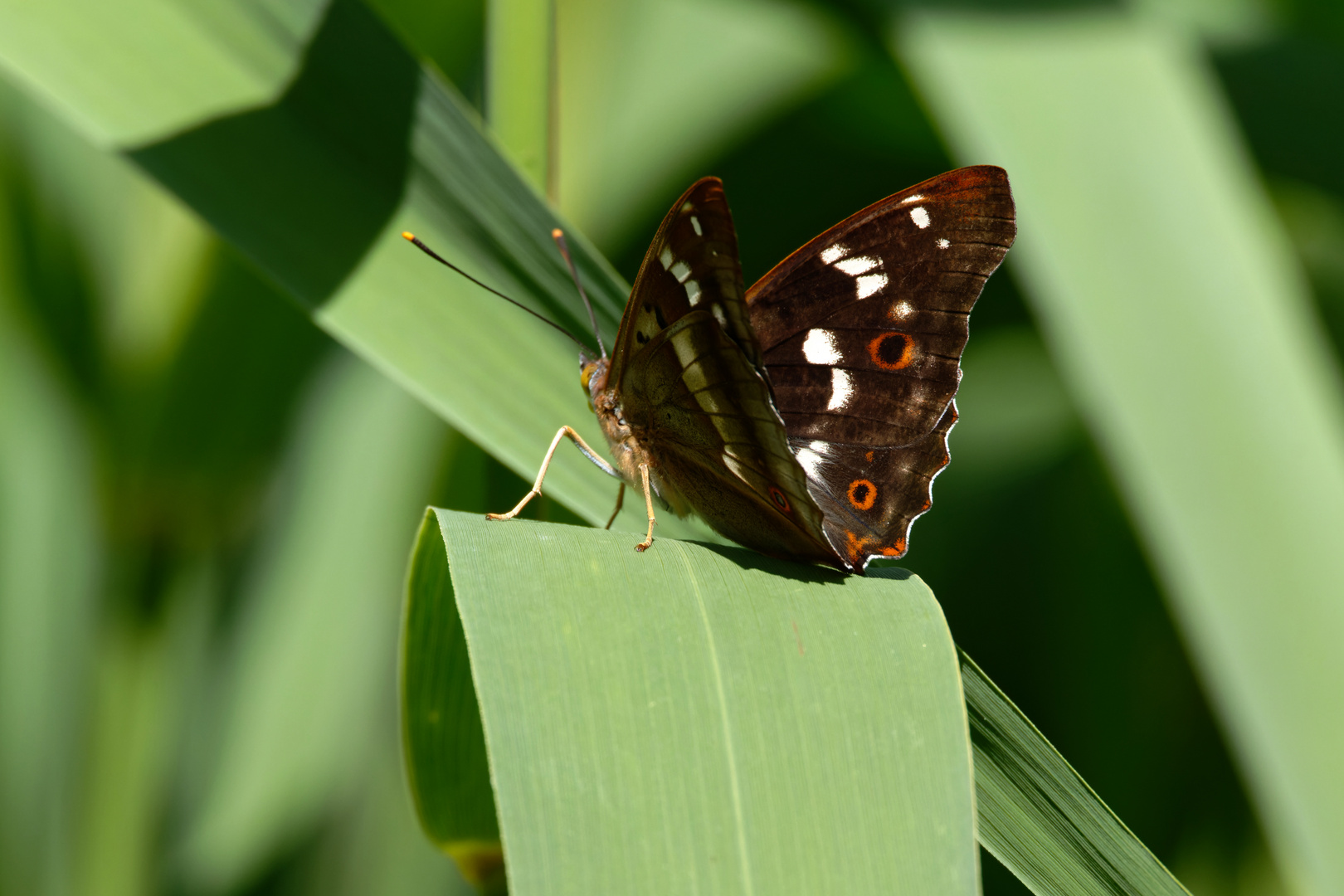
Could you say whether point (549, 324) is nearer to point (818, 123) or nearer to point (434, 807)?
point (434, 807)

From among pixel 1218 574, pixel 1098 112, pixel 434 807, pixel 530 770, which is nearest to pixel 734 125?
pixel 1098 112

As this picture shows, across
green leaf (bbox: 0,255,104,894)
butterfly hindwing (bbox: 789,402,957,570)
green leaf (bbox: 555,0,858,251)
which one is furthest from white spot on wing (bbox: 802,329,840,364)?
green leaf (bbox: 0,255,104,894)

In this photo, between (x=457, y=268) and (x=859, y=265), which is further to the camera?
(x=859, y=265)

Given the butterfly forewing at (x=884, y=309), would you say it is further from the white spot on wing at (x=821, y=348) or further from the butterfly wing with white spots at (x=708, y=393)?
the butterfly wing with white spots at (x=708, y=393)

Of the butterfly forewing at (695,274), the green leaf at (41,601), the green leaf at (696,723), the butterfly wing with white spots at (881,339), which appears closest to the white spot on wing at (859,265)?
the butterfly wing with white spots at (881,339)

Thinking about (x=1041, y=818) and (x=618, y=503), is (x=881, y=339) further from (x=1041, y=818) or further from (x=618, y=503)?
(x=1041, y=818)

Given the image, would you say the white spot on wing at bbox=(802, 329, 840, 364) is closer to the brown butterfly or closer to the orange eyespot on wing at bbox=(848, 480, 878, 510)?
the brown butterfly

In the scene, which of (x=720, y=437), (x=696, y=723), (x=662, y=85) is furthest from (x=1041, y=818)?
(x=662, y=85)

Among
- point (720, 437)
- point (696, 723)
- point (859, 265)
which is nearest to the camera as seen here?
point (696, 723)
